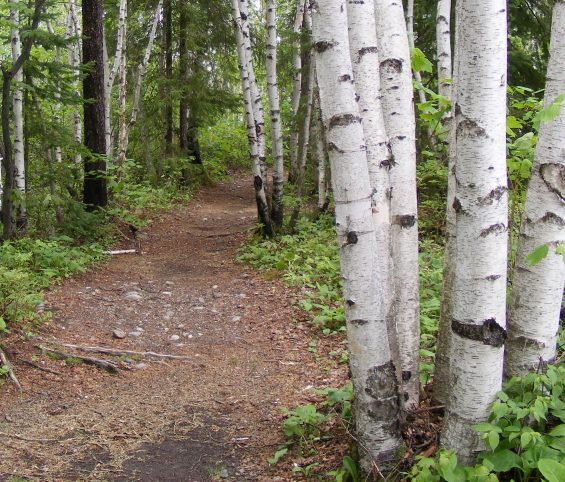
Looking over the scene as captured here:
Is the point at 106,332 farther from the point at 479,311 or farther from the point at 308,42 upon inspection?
the point at 308,42

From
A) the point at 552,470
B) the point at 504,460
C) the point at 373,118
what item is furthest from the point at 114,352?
the point at 552,470

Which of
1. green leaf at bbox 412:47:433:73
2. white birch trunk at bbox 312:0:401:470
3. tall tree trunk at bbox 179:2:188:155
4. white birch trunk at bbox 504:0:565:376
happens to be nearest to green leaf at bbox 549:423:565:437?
white birch trunk at bbox 504:0:565:376

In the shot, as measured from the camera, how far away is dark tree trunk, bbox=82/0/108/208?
1016 cm

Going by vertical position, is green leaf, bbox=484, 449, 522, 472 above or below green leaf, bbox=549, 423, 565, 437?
below

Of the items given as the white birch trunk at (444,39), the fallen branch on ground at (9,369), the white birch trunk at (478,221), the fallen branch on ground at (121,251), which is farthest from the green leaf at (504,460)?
the fallen branch on ground at (121,251)

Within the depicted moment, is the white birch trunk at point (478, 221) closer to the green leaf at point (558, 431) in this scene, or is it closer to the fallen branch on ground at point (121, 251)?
the green leaf at point (558, 431)

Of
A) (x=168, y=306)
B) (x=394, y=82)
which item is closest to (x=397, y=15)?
(x=394, y=82)

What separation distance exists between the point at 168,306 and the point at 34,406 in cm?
297

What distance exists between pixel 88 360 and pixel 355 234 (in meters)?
3.59

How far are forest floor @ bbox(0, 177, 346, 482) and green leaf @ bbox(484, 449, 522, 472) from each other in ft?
3.64

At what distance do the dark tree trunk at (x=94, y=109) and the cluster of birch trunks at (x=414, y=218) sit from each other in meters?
7.59

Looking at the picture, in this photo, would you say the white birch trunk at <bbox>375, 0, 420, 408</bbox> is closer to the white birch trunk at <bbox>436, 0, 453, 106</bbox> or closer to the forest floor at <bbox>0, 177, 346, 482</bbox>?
the forest floor at <bbox>0, 177, 346, 482</bbox>

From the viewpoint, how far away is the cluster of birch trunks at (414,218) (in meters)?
2.51

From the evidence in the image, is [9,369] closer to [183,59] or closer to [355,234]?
[355,234]
